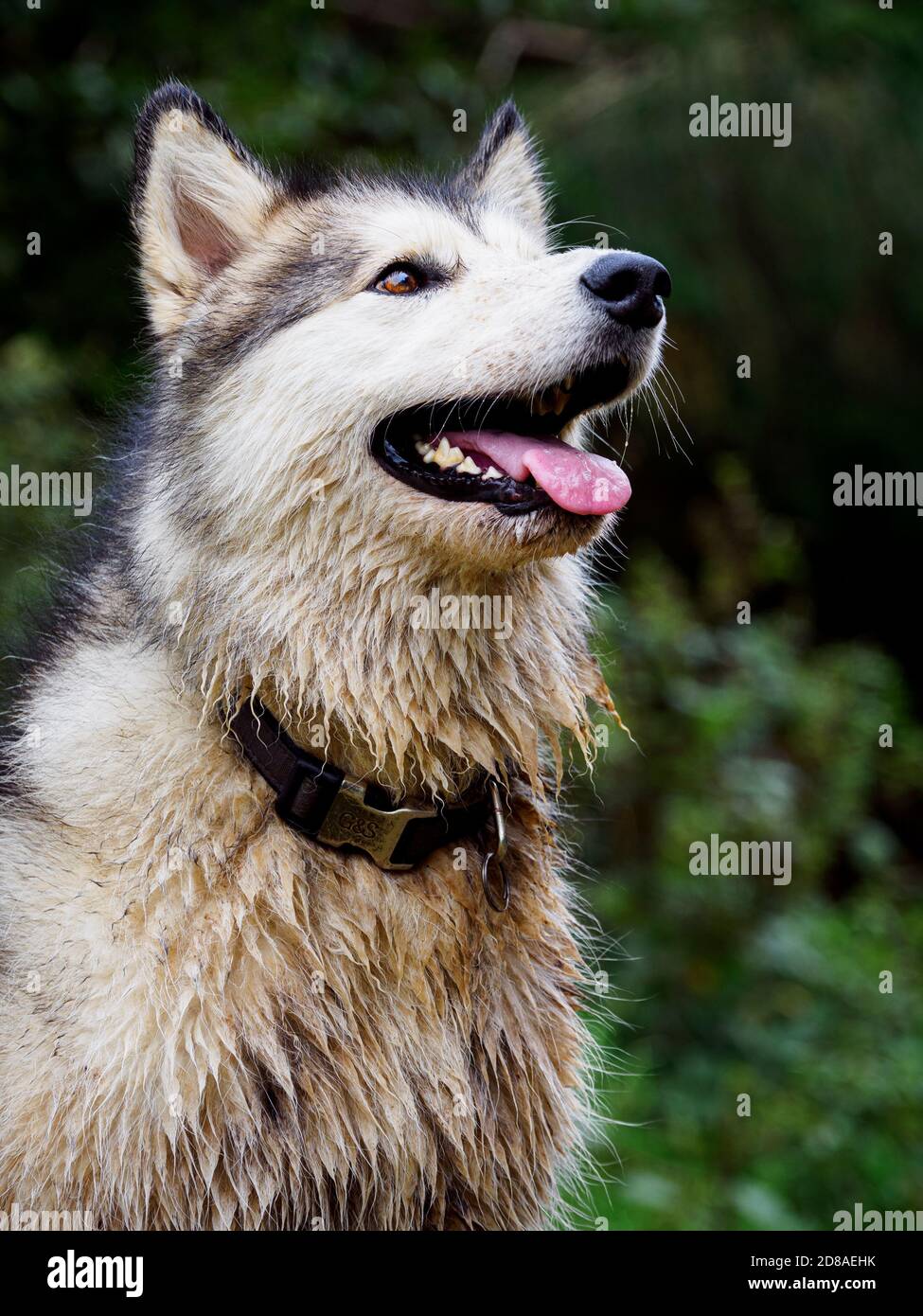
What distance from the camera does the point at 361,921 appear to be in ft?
9.45

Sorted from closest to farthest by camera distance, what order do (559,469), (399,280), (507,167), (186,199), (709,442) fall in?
(559,469), (399,280), (186,199), (507,167), (709,442)

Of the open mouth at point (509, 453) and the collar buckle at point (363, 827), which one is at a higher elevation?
the open mouth at point (509, 453)

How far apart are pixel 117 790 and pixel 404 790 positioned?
A: 617mm

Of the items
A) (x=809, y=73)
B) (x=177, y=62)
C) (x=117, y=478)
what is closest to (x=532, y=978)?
(x=117, y=478)

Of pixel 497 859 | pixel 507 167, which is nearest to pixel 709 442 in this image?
pixel 507 167

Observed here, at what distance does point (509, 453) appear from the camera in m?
3.01

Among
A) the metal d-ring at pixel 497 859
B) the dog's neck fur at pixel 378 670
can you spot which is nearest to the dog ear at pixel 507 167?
the dog's neck fur at pixel 378 670

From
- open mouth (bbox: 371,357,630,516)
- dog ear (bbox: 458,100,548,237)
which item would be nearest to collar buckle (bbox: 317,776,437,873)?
open mouth (bbox: 371,357,630,516)

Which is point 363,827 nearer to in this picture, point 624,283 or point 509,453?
point 509,453

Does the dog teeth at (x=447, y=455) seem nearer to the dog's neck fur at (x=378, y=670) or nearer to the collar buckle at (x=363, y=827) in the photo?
the dog's neck fur at (x=378, y=670)

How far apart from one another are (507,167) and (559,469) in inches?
52.9

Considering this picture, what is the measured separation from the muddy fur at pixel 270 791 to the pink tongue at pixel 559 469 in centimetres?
6

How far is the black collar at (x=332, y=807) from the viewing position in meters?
2.92

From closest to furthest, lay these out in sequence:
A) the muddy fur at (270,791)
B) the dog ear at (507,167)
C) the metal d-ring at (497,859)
Answer: the muddy fur at (270,791) → the metal d-ring at (497,859) → the dog ear at (507,167)
